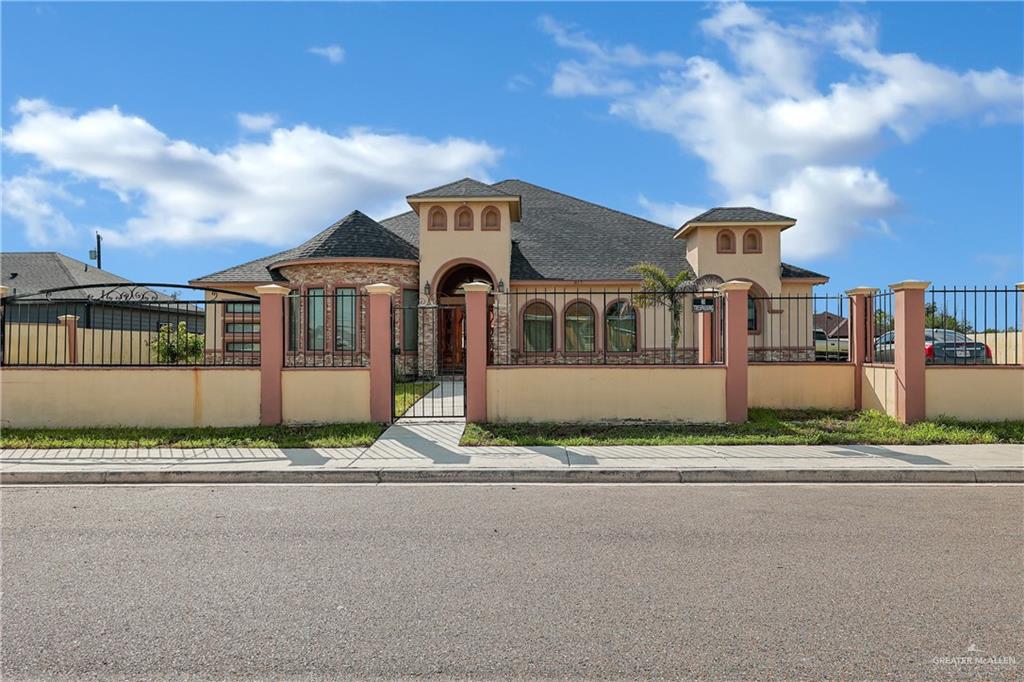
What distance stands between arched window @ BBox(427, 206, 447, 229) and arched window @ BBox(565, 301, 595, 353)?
488cm

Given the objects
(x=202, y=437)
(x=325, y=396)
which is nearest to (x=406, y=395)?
(x=325, y=396)

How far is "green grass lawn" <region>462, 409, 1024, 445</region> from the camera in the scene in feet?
38.3

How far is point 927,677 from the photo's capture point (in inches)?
148

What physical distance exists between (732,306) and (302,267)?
14563mm

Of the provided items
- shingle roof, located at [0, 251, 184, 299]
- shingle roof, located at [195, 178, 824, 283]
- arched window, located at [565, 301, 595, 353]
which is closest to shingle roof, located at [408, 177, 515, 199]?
shingle roof, located at [195, 178, 824, 283]

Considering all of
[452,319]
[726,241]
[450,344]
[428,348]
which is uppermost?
[726,241]

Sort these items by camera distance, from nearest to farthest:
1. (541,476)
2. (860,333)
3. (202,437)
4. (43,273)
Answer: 1. (541,476)
2. (202,437)
3. (860,333)
4. (43,273)

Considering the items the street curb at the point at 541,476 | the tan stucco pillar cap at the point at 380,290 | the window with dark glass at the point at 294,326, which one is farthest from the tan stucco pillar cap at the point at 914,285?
the window with dark glass at the point at 294,326

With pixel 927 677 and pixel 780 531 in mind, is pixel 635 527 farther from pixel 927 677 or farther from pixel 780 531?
pixel 927 677

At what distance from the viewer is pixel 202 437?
39.9 ft

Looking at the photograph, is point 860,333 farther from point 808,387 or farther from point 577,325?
point 577,325

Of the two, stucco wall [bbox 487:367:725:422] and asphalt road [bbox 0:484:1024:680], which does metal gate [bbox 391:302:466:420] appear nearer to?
stucco wall [bbox 487:367:725:422]

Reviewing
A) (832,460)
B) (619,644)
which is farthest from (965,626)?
(832,460)

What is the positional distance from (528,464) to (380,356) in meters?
4.42
